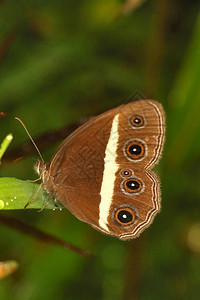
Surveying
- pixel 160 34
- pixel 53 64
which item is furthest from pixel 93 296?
pixel 160 34

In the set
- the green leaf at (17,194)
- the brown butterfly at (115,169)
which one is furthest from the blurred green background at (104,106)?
the green leaf at (17,194)

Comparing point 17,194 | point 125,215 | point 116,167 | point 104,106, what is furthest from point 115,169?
point 104,106

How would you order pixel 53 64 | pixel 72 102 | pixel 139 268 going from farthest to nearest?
1. pixel 72 102
2. pixel 53 64
3. pixel 139 268

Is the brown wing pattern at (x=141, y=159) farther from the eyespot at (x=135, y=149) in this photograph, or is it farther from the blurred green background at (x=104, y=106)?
the blurred green background at (x=104, y=106)

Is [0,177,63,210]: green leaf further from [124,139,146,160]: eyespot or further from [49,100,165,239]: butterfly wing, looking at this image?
[124,139,146,160]: eyespot

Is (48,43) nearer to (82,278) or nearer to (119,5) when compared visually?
(119,5)

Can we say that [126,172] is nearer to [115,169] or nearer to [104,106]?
[115,169]

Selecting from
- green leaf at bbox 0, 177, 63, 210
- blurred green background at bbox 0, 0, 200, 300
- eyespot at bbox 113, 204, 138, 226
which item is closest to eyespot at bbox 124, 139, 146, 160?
eyespot at bbox 113, 204, 138, 226
